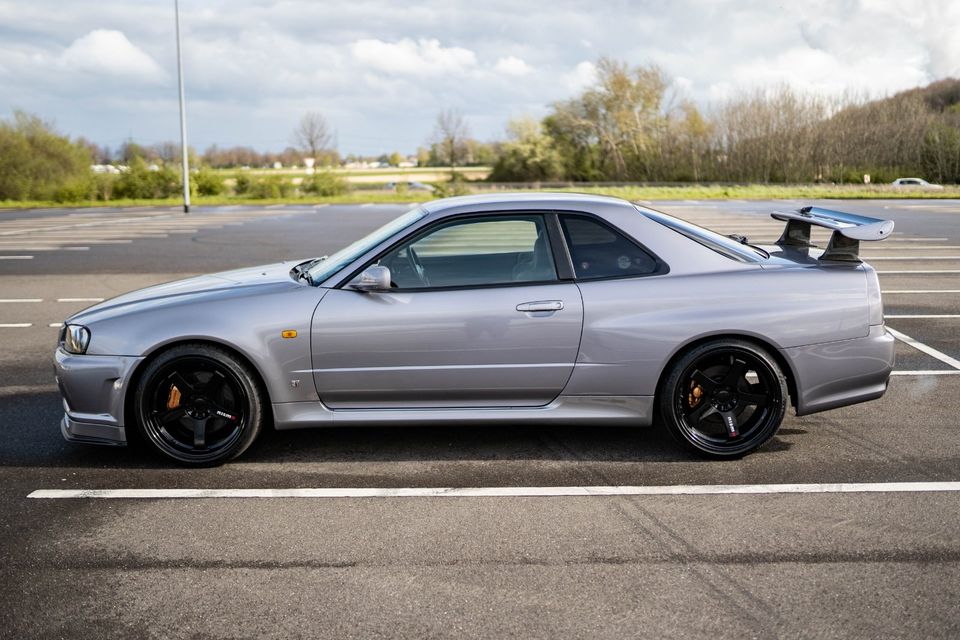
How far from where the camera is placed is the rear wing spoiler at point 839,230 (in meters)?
4.92

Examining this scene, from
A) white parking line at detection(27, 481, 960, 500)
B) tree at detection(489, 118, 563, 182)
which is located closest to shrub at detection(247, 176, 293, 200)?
tree at detection(489, 118, 563, 182)

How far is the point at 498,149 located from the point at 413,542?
182 feet

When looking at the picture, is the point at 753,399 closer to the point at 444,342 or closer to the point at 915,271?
the point at 444,342

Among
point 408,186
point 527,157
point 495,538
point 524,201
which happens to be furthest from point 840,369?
point 527,157

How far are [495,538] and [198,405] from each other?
1951 millimetres

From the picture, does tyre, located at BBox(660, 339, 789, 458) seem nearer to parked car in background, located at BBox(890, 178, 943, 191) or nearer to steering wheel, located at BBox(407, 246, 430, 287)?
steering wheel, located at BBox(407, 246, 430, 287)

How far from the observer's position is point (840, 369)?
4855 millimetres

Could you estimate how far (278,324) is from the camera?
4719 mm

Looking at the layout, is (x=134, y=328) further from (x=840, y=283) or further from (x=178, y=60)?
(x=178, y=60)

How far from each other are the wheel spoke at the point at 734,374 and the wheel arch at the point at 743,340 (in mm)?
145

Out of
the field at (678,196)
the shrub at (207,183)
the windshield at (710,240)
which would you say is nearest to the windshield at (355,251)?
the windshield at (710,240)

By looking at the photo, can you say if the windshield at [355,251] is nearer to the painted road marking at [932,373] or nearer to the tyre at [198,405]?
the tyre at [198,405]

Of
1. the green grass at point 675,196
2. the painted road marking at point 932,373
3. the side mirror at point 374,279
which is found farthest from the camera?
the green grass at point 675,196

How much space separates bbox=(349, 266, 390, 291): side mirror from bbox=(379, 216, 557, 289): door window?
18cm
